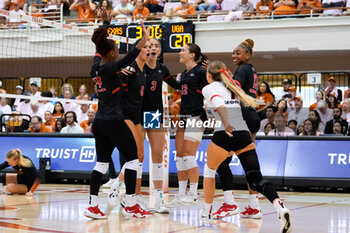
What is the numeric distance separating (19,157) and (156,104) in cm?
319

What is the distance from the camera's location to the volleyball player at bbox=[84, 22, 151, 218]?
631cm

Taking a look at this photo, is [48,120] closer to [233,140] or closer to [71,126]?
[71,126]

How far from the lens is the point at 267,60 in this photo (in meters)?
19.8

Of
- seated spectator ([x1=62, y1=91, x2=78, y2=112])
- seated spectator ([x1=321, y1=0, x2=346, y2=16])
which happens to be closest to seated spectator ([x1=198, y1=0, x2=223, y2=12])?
seated spectator ([x1=321, y1=0, x2=346, y2=16])

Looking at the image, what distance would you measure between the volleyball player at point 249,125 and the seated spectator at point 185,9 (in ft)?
38.6

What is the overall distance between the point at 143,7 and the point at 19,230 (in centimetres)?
1437

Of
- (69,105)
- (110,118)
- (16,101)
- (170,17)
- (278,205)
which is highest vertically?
(170,17)

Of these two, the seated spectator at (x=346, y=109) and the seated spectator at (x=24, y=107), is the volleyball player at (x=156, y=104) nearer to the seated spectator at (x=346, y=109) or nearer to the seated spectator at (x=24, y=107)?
the seated spectator at (x=346, y=109)

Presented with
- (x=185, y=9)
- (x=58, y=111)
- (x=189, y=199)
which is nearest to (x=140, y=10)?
(x=185, y=9)

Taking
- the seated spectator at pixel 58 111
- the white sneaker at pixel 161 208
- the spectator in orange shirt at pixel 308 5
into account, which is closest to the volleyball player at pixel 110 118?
the white sneaker at pixel 161 208

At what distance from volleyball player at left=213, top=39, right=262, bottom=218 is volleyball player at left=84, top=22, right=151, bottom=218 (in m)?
1.10

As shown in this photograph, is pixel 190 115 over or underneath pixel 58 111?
underneath

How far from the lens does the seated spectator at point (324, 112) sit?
1317 cm

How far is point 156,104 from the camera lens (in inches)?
296
